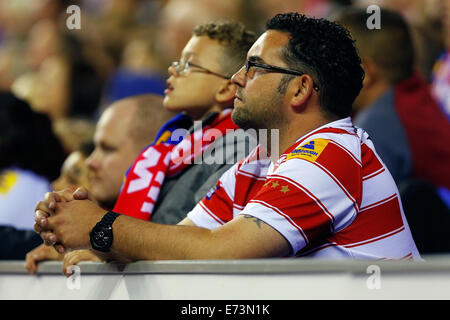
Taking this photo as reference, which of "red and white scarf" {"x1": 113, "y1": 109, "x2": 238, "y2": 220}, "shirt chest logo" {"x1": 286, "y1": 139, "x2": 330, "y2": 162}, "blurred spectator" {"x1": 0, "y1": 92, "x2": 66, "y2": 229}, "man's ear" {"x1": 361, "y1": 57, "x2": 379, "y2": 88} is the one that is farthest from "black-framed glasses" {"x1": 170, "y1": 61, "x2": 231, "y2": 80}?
"blurred spectator" {"x1": 0, "y1": 92, "x2": 66, "y2": 229}

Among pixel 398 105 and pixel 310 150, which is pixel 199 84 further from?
pixel 398 105

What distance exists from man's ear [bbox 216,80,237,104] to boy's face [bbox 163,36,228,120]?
1 cm

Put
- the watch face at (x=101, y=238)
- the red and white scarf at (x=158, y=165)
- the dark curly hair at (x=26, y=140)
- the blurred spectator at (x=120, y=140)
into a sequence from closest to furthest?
the watch face at (x=101, y=238), the red and white scarf at (x=158, y=165), the blurred spectator at (x=120, y=140), the dark curly hair at (x=26, y=140)

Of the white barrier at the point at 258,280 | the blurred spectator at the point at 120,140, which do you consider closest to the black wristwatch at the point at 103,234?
the white barrier at the point at 258,280

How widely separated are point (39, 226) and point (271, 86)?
90 cm

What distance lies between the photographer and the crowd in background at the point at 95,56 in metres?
5.04

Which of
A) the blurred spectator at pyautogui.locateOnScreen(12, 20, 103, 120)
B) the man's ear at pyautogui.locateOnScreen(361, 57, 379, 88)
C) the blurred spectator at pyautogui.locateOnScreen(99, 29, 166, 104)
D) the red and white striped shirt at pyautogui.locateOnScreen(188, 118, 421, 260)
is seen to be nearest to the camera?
the red and white striped shirt at pyautogui.locateOnScreen(188, 118, 421, 260)

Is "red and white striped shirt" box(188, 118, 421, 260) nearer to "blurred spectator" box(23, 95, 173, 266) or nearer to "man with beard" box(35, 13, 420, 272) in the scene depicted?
"man with beard" box(35, 13, 420, 272)

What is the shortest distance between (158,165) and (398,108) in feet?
5.39

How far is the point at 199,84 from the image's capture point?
353 cm

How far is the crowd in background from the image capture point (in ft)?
16.5

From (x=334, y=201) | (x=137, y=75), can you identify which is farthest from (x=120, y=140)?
(x=137, y=75)

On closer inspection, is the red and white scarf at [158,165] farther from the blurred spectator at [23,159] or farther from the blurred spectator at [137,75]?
the blurred spectator at [137,75]

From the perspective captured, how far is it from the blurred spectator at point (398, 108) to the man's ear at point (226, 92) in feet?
3.84
